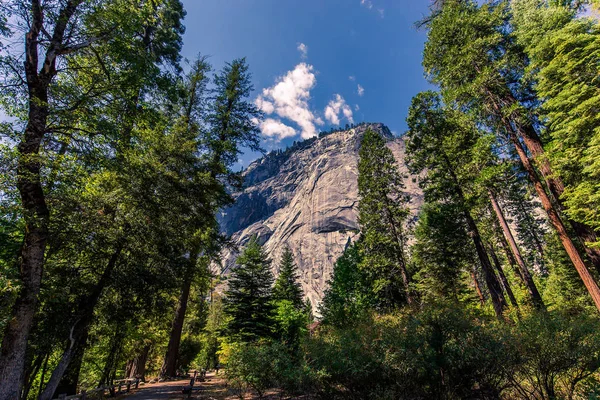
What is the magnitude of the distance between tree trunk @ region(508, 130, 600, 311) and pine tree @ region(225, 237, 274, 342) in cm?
1658

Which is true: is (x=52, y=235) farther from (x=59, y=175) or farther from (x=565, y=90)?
(x=565, y=90)

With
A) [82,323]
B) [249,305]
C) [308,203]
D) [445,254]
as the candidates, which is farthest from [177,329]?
[308,203]

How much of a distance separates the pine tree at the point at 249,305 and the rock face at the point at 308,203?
6635 centimetres

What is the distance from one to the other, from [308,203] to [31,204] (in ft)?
358

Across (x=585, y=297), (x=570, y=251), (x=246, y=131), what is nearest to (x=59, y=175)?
(x=246, y=131)

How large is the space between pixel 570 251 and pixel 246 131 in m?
17.0

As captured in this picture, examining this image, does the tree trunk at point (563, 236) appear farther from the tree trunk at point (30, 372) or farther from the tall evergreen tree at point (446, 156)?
the tree trunk at point (30, 372)

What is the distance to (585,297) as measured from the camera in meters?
21.4

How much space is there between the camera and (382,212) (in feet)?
63.0

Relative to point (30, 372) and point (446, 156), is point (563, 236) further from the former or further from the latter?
point (30, 372)

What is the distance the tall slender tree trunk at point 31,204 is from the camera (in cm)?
528

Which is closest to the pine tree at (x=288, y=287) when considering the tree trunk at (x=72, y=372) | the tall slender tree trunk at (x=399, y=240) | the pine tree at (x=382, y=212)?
the pine tree at (x=382, y=212)

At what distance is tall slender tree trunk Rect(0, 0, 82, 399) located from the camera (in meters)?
5.28

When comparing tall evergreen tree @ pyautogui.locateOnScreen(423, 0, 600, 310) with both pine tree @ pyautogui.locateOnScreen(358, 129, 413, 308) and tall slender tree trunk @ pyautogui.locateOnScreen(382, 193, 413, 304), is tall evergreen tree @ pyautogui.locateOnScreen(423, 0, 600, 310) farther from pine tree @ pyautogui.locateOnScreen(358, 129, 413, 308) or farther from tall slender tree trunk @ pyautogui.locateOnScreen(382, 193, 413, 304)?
tall slender tree trunk @ pyautogui.locateOnScreen(382, 193, 413, 304)
